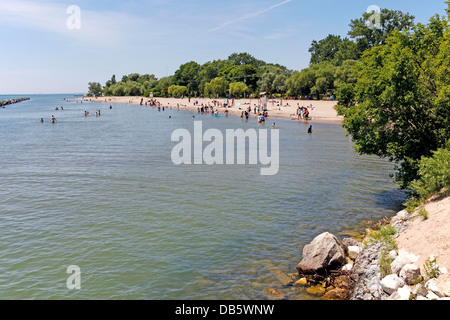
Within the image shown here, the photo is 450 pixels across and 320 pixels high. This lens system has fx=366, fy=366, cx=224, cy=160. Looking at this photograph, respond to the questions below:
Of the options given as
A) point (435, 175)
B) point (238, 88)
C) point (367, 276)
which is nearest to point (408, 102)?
point (435, 175)

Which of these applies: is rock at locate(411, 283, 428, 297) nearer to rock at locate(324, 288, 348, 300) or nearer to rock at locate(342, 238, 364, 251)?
rock at locate(324, 288, 348, 300)

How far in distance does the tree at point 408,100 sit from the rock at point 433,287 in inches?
434

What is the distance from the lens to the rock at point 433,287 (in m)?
10.3

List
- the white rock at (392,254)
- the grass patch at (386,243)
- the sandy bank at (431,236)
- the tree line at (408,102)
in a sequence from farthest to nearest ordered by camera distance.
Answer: the tree line at (408,102) → the white rock at (392,254) → the grass patch at (386,243) → the sandy bank at (431,236)

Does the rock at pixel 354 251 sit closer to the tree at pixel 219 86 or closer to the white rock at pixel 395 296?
the white rock at pixel 395 296

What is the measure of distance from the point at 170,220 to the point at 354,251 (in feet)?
34.9

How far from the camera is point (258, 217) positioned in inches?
880

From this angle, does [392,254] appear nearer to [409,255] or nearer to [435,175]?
[409,255]

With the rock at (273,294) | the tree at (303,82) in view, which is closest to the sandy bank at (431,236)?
the rock at (273,294)

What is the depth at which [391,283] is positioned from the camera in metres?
11.8

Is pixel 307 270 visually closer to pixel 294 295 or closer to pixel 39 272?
pixel 294 295
